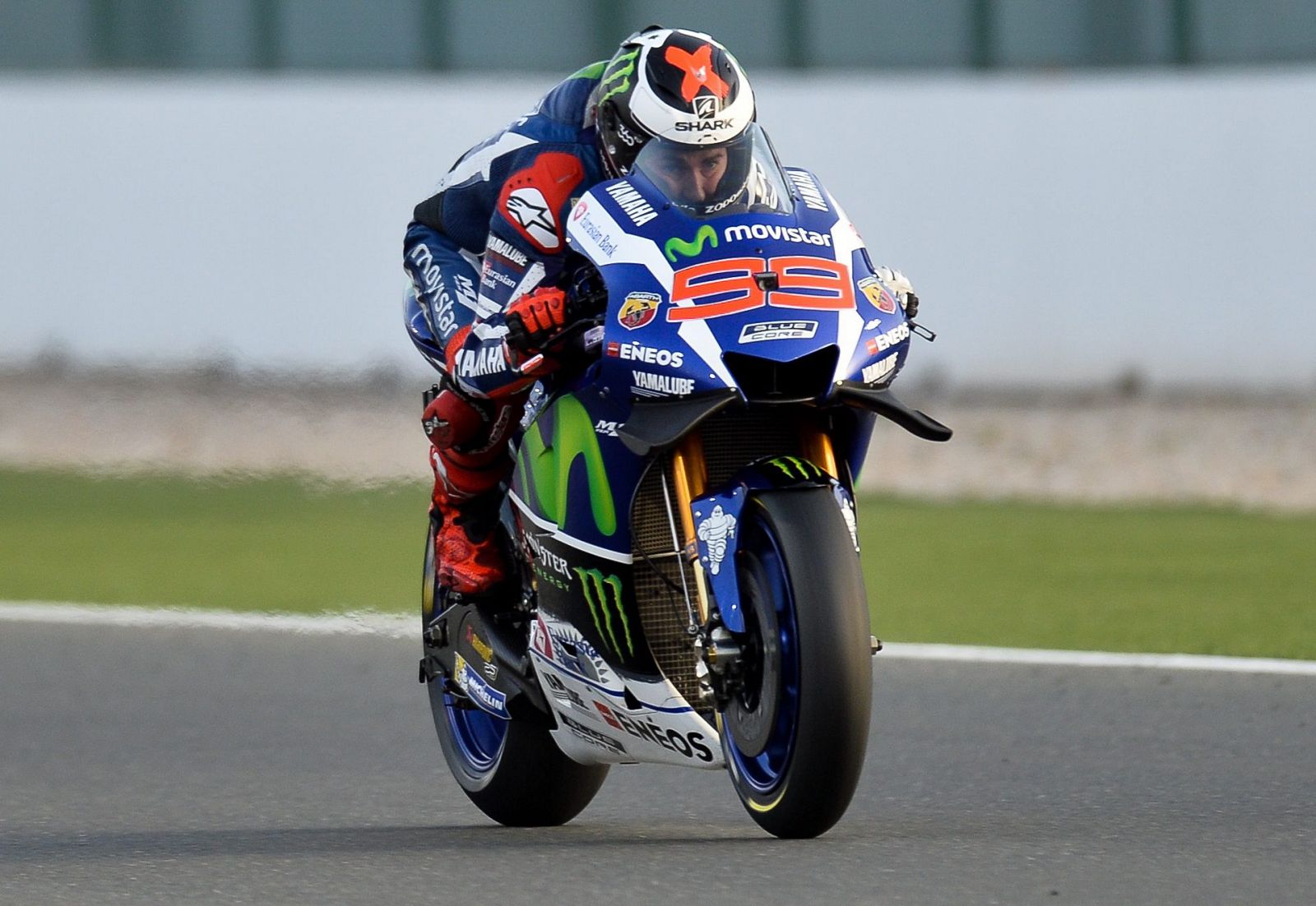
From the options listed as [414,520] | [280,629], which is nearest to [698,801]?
[280,629]

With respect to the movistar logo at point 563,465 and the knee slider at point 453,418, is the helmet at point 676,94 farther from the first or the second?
the knee slider at point 453,418

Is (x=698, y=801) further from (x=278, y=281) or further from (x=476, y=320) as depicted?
(x=278, y=281)

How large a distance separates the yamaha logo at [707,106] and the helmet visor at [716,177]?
0.06 meters

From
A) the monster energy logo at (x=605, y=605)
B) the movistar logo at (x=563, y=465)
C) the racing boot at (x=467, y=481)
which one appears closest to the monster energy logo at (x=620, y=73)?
the movistar logo at (x=563, y=465)

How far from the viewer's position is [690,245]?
4867 millimetres

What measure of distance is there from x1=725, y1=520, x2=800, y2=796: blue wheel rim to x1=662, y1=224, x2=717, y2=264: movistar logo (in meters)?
0.57

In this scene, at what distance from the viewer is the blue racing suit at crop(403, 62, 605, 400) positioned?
5383 millimetres

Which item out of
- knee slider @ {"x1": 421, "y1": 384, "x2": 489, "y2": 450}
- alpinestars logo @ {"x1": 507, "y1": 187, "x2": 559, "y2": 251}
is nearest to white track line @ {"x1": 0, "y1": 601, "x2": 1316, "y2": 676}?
knee slider @ {"x1": 421, "y1": 384, "x2": 489, "y2": 450}

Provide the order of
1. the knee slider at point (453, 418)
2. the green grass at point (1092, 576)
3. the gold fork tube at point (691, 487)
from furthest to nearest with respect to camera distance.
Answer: the green grass at point (1092, 576) → the knee slider at point (453, 418) → the gold fork tube at point (691, 487)

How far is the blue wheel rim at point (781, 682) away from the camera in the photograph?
460 centimetres

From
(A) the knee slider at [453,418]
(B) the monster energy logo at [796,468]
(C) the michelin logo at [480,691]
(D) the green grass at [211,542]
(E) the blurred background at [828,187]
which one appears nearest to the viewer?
(B) the monster energy logo at [796,468]

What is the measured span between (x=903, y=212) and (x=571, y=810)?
8.45 m

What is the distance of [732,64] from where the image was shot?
517 cm

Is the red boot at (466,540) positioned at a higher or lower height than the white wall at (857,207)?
higher
